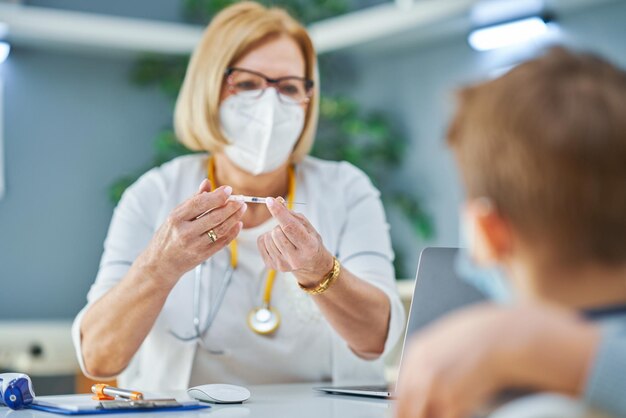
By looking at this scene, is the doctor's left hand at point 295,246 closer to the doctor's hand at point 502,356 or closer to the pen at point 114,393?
the pen at point 114,393

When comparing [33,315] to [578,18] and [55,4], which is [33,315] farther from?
[578,18]

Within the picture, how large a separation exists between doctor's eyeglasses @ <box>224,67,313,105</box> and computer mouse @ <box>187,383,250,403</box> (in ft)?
2.51

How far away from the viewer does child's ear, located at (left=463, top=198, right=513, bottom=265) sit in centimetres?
72

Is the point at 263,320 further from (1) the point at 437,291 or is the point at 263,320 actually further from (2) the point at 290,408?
(1) the point at 437,291

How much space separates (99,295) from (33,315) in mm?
2782

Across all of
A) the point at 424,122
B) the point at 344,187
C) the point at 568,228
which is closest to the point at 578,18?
the point at 424,122

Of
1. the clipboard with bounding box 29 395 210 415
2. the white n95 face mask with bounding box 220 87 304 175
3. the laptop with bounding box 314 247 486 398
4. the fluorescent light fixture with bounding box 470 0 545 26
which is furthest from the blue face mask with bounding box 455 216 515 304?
the fluorescent light fixture with bounding box 470 0 545 26

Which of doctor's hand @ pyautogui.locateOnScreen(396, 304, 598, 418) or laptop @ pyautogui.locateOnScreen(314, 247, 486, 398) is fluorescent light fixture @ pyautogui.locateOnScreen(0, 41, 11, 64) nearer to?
laptop @ pyautogui.locateOnScreen(314, 247, 486, 398)

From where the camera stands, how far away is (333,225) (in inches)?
81.0

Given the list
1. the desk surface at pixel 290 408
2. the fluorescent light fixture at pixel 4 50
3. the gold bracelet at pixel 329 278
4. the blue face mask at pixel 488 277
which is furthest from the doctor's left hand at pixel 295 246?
the fluorescent light fixture at pixel 4 50

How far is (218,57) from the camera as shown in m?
2.02

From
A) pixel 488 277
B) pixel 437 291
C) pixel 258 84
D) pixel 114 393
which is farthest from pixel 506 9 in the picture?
pixel 488 277

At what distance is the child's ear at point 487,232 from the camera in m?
0.72

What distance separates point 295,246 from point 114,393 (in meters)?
0.43
